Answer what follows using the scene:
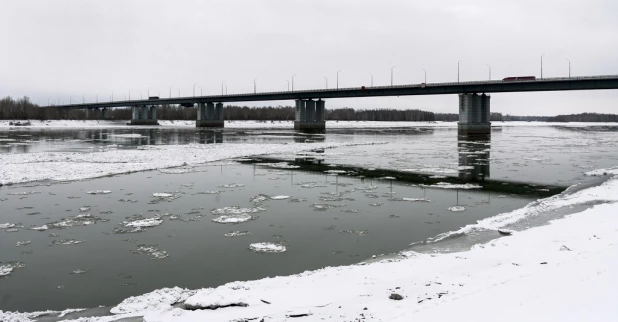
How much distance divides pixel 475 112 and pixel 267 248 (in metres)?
83.7

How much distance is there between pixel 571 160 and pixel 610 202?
1786cm

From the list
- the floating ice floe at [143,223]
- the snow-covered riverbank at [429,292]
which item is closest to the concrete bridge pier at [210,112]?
the floating ice floe at [143,223]

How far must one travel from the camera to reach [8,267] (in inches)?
335

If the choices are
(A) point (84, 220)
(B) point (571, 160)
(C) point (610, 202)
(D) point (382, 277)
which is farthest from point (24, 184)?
(B) point (571, 160)

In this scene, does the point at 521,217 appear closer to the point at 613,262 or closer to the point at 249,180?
the point at 613,262

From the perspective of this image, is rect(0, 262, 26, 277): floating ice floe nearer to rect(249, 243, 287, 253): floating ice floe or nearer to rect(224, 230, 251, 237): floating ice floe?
rect(224, 230, 251, 237): floating ice floe

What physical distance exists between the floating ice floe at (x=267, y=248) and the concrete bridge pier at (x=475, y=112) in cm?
7964

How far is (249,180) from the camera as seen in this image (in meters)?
20.1

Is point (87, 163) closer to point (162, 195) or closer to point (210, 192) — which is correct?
point (162, 195)

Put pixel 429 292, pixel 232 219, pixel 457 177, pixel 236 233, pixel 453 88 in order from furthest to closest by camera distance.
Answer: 1. pixel 453 88
2. pixel 457 177
3. pixel 232 219
4. pixel 236 233
5. pixel 429 292

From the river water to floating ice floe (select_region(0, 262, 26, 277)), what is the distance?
0.08 m

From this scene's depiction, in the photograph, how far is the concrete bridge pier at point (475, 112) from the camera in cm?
8444

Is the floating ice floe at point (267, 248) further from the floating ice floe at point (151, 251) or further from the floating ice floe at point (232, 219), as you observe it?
the floating ice floe at point (232, 219)

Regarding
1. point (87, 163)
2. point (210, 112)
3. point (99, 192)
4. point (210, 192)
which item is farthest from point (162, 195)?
point (210, 112)
